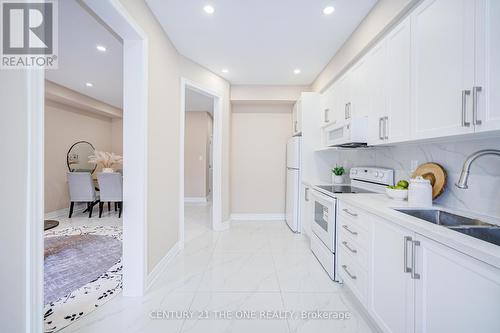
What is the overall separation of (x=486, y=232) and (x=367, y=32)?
1917 millimetres

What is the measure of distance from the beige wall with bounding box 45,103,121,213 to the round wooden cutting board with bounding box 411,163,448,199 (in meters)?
6.16

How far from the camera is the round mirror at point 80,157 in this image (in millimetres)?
4910

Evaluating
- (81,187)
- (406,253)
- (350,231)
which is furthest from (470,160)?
(81,187)

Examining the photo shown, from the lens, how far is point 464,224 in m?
1.29

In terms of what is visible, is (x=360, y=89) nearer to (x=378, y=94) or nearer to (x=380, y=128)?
(x=378, y=94)

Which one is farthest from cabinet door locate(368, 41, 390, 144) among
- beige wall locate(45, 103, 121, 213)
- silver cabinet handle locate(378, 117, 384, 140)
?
beige wall locate(45, 103, 121, 213)

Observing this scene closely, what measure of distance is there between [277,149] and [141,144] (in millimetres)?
2987

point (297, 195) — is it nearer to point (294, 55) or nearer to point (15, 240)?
point (294, 55)

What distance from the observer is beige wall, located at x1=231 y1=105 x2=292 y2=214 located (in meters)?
4.43

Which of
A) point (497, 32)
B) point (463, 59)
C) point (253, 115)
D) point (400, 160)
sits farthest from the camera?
point (253, 115)

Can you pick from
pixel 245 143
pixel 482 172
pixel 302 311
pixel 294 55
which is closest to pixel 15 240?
pixel 302 311

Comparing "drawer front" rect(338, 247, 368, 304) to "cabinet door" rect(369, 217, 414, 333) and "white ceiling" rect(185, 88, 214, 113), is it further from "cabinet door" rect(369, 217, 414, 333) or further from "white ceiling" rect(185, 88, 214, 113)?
"white ceiling" rect(185, 88, 214, 113)

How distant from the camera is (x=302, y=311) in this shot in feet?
5.67

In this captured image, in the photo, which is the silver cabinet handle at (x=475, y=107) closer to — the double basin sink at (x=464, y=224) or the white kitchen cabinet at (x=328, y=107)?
the double basin sink at (x=464, y=224)
